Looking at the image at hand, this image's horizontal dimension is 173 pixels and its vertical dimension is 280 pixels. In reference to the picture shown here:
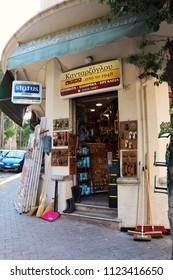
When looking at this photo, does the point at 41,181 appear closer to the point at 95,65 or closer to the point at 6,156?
the point at 95,65

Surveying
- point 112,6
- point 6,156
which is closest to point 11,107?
point 112,6

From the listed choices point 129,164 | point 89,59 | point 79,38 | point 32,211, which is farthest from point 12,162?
point 79,38

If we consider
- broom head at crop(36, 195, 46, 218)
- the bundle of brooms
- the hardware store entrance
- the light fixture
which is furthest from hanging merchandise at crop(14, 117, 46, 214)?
the bundle of brooms

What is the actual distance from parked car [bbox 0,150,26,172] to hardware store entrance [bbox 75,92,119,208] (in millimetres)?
9694

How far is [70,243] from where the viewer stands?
13.2ft

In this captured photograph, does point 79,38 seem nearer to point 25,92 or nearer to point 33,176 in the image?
point 25,92

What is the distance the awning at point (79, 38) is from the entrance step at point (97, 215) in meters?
3.48

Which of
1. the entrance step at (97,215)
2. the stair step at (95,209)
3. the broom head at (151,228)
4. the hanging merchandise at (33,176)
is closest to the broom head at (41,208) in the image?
the hanging merchandise at (33,176)

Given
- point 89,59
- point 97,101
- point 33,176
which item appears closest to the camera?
point 89,59

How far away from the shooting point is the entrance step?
4805 millimetres

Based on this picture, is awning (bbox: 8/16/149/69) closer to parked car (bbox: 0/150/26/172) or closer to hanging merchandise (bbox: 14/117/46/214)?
hanging merchandise (bbox: 14/117/46/214)

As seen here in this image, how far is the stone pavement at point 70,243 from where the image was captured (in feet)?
11.6

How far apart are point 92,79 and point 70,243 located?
11.5 ft

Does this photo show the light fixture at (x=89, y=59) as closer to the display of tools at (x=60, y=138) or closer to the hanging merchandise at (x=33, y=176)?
Result: the display of tools at (x=60, y=138)
